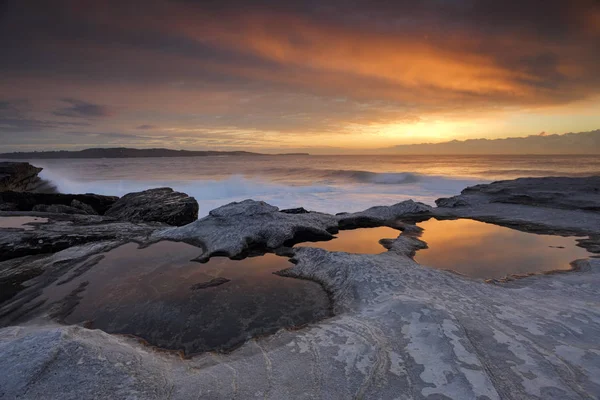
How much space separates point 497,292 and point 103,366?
6.36 meters

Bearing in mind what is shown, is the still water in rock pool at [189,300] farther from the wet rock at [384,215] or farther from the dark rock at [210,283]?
the wet rock at [384,215]

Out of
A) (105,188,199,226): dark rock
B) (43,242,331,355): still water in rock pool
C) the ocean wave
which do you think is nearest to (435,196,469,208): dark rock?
the ocean wave

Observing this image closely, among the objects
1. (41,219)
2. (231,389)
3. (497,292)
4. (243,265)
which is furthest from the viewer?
(41,219)

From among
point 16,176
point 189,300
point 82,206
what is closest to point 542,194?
point 189,300

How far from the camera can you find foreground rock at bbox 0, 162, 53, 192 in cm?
2210

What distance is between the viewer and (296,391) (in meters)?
3.35

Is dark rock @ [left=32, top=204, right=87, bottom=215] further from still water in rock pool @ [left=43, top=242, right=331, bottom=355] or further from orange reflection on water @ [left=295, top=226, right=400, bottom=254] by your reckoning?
orange reflection on water @ [left=295, top=226, right=400, bottom=254]

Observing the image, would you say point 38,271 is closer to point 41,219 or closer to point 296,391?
point 41,219

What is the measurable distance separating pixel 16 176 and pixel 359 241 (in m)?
28.3

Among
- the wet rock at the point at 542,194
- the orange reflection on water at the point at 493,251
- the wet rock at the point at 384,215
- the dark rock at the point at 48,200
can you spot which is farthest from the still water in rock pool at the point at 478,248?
the dark rock at the point at 48,200

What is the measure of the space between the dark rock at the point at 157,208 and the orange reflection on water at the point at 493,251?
10.2m

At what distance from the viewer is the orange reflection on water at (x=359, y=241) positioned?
874cm

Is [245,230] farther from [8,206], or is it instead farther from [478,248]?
[8,206]

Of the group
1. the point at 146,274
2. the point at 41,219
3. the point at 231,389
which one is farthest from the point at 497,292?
the point at 41,219
